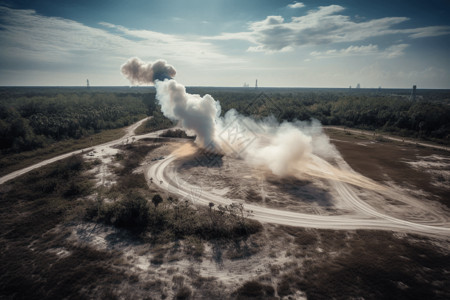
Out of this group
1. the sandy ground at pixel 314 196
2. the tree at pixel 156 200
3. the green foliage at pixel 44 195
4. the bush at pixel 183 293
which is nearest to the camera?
the bush at pixel 183 293

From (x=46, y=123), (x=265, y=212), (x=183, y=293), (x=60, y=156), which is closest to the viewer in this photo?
(x=183, y=293)

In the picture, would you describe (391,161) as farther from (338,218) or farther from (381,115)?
(381,115)

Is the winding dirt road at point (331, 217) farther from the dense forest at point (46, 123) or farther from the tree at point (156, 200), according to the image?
the dense forest at point (46, 123)

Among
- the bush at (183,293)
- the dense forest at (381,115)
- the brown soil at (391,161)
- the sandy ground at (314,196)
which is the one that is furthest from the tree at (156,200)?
the dense forest at (381,115)

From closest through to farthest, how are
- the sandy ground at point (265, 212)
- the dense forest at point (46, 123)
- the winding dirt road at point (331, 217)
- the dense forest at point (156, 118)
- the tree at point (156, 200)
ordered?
the sandy ground at point (265, 212), the winding dirt road at point (331, 217), the tree at point (156, 200), the dense forest at point (46, 123), the dense forest at point (156, 118)

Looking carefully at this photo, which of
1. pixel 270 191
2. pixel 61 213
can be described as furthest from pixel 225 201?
pixel 61 213

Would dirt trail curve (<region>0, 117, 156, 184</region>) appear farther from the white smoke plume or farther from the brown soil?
the brown soil

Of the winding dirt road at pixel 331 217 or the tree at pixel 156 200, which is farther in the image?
the tree at pixel 156 200

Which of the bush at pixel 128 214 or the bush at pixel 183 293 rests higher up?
the bush at pixel 128 214

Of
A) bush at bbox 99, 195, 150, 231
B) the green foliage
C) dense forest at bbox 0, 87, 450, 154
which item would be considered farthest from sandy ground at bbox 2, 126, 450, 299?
dense forest at bbox 0, 87, 450, 154

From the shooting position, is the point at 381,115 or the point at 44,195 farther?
the point at 381,115

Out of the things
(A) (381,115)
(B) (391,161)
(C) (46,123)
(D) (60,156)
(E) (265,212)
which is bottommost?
(E) (265,212)

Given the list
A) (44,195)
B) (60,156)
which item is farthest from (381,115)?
(60,156)
